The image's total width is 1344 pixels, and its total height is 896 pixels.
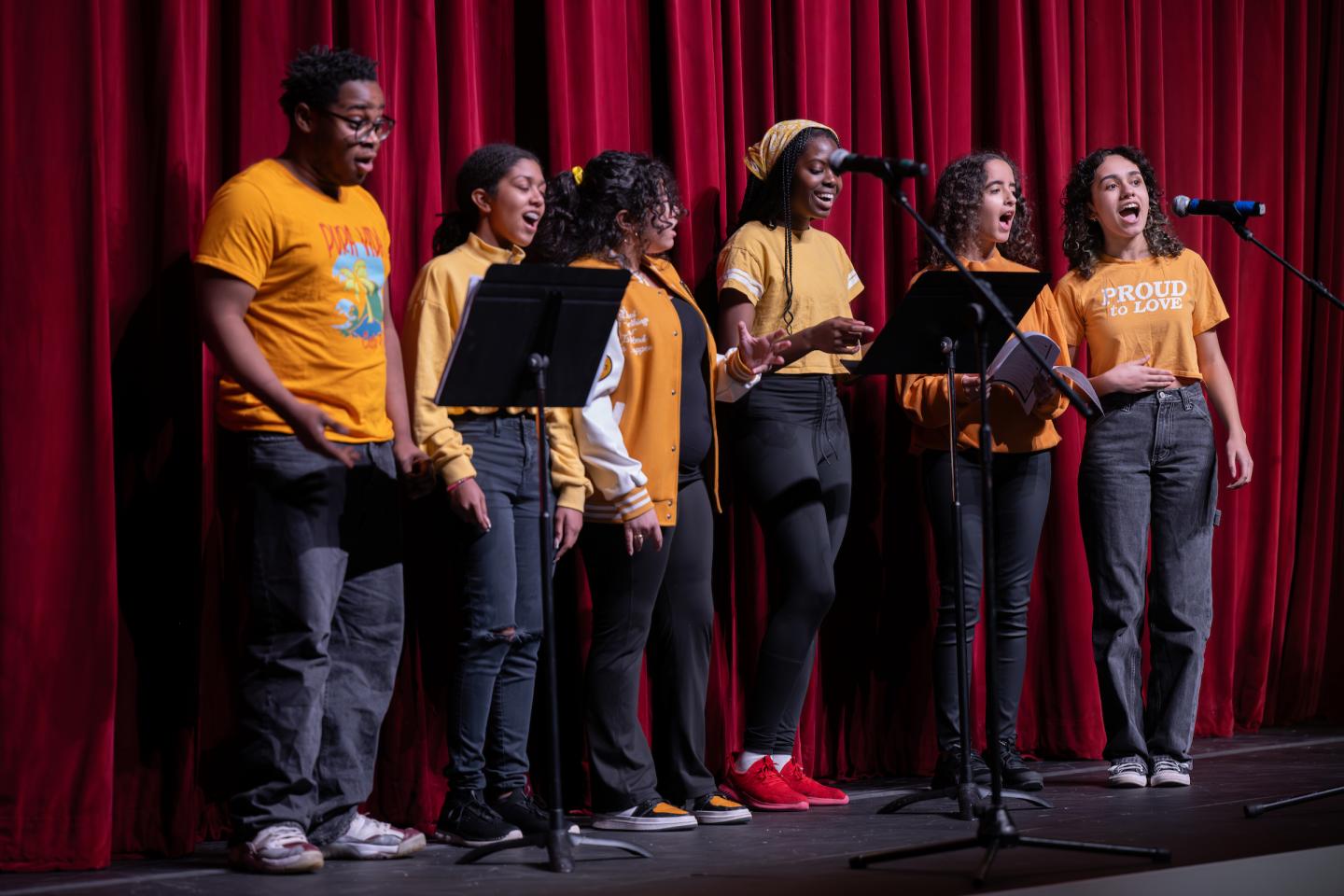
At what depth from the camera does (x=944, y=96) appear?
507cm

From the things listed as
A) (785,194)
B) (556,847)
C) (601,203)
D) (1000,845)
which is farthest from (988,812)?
(785,194)

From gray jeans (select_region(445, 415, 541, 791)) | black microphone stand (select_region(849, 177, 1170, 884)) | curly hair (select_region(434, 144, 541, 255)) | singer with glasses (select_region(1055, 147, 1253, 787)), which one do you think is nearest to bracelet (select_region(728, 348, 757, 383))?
gray jeans (select_region(445, 415, 541, 791))

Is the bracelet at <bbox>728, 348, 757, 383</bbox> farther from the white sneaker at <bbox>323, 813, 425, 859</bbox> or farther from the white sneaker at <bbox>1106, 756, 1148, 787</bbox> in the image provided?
the white sneaker at <bbox>1106, 756, 1148, 787</bbox>

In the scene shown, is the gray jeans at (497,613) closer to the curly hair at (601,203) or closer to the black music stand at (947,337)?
the curly hair at (601,203)

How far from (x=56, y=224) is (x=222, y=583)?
913 millimetres

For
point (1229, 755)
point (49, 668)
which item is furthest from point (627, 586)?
point (1229, 755)

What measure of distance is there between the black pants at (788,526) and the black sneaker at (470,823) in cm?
86

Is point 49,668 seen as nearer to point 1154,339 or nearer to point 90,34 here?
point 90,34

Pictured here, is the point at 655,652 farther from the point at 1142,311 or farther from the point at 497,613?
the point at 1142,311

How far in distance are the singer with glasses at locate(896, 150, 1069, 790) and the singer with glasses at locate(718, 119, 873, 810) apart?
29 centimetres

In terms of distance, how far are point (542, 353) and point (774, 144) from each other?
1.47m

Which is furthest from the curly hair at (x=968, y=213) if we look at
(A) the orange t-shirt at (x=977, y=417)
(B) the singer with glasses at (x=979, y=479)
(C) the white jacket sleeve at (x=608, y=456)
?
(C) the white jacket sleeve at (x=608, y=456)

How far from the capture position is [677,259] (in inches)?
175

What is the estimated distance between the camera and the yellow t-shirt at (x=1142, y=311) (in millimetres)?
4469
